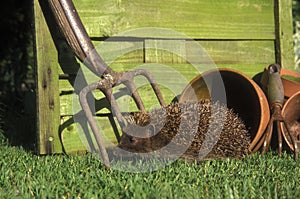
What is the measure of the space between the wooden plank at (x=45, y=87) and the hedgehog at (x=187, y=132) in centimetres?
69

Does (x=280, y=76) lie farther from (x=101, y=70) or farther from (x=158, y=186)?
(x=158, y=186)

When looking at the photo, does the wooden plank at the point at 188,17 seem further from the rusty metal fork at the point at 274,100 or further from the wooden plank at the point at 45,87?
the rusty metal fork at the point at 274,100

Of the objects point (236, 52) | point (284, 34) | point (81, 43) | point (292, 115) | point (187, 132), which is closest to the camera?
point (187, 132)

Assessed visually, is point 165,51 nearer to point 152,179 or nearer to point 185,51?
point 185,51

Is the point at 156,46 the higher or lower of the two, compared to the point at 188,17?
lower

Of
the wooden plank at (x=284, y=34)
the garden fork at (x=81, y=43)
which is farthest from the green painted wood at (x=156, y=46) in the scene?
the garden fork at (x=81, y=43)

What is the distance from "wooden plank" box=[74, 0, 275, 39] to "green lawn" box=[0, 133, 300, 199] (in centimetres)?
105

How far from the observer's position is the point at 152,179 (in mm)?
2982

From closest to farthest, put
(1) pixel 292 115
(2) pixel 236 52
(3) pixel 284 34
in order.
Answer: (1) pixel 292 115 < (2) pixel 236 52 < (3) pixel 284 34

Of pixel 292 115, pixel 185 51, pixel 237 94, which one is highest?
pixel 185 51

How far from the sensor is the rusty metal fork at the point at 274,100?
3.93 m

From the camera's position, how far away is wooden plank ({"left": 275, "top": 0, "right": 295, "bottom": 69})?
16.2ft

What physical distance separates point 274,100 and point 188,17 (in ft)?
3.27

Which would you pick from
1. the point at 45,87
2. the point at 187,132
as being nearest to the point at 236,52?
the point at 187,132
